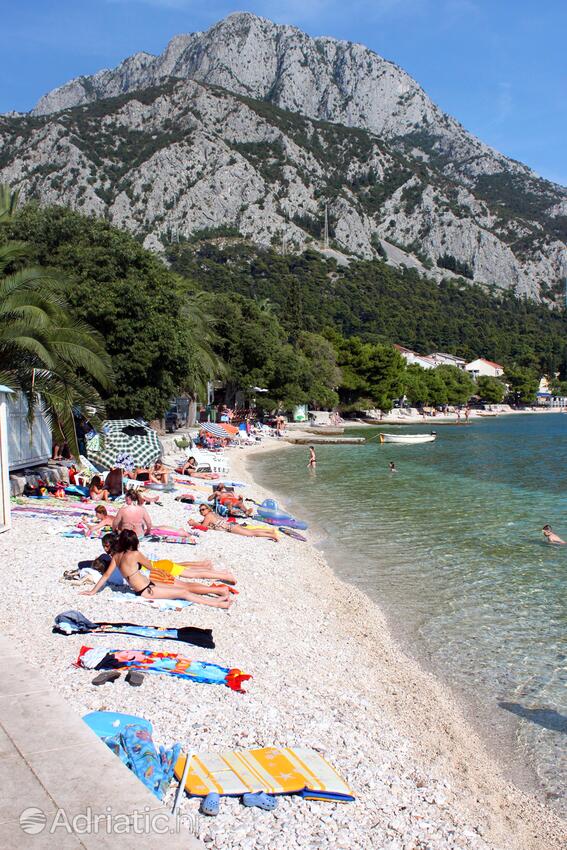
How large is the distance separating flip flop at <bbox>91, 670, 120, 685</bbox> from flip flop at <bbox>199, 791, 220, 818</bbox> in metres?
2.02

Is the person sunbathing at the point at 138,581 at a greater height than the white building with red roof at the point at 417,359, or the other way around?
the white building with red roof at the point at 417,359

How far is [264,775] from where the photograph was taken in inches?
205

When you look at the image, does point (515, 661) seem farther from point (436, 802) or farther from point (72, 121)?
point (72, 121)

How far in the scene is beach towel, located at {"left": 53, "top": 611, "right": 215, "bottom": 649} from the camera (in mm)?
7836

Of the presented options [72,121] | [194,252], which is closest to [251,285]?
[194,252]

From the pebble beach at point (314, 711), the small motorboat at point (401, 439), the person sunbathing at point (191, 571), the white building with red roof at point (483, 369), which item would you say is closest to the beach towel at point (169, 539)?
the person sunbathing at point (191, 571)

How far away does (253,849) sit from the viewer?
14.3 feet

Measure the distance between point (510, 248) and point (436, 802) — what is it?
19857cm

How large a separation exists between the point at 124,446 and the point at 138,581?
15095 millimetres

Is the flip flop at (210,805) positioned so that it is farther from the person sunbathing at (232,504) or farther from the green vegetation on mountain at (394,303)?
the green vegetation on mountain at (394,303)

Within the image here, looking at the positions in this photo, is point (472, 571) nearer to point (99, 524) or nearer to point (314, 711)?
point (99, 524)

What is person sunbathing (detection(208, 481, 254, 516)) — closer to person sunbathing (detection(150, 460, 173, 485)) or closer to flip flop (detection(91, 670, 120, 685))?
person sunbathing (detection(150, 460, 173, 485))

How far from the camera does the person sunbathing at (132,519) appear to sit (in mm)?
12734

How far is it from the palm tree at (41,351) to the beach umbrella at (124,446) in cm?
623
